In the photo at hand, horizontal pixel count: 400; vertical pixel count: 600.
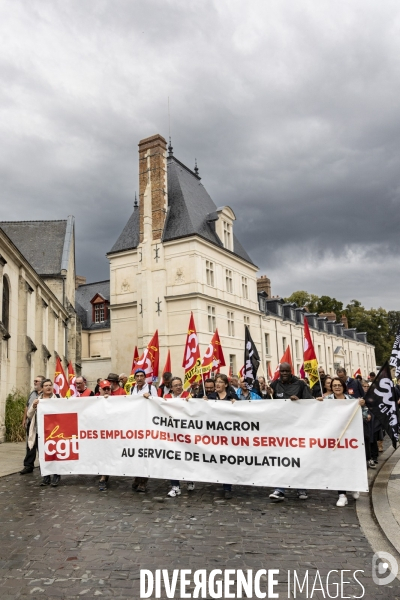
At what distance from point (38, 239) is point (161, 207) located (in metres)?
9.57

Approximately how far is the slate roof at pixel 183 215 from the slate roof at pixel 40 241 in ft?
24.0

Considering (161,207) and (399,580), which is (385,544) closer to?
(399,580)

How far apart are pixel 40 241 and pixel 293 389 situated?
86.0ft

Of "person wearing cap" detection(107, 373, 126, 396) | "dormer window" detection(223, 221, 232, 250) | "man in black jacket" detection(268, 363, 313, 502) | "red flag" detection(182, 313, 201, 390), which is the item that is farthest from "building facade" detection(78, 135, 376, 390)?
"man in black jacket" detection(268, 363, 313, 502)

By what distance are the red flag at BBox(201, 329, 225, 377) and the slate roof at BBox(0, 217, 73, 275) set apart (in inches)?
699

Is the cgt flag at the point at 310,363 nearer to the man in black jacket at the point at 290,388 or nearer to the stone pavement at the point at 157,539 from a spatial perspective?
the man in black jacket at the point at 290,388

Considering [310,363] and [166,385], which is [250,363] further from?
[166,385]

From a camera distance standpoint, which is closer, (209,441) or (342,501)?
(342,501)

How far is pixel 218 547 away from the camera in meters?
5.18

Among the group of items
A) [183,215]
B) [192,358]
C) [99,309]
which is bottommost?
[192,358]

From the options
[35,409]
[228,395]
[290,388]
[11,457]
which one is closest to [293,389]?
[290,388]

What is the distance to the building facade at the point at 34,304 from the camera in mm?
16719

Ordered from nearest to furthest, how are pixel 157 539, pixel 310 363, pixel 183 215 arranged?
pixel 157 539, pixel 310 363, pixel 183 215

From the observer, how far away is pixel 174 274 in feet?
114
